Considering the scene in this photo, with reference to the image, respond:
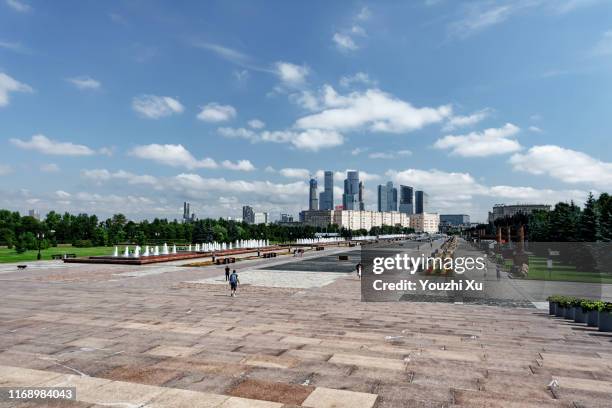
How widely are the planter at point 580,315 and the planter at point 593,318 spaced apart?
335mm

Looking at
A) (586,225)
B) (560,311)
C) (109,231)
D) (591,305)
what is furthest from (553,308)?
(109,231)

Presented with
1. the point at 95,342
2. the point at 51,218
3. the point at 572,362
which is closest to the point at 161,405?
the point at 95,342

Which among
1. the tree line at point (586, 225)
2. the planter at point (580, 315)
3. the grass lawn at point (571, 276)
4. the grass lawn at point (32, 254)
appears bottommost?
the grass lawn at point (571, 276)

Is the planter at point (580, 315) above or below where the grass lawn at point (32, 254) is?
above

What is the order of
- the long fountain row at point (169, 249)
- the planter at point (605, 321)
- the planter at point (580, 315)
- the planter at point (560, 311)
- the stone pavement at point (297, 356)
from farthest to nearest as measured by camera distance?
the long fountain row at point (169, 249)
the planter at point (560, 311)
the planter at point (580, 315)
the planter at point (605, 321)
the stone pavement at point (297, 356)

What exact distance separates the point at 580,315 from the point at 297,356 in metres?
13.3

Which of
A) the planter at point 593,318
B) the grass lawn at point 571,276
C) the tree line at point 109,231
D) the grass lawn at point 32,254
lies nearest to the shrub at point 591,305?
the planter at point 593,318

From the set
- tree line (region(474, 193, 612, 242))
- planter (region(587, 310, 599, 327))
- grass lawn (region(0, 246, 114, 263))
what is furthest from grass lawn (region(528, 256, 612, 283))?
grass lawn (region(0, 246, 114, 263))

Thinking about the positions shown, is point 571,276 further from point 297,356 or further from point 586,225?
point 297,356

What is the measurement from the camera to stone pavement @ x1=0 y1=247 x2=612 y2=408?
6945 millimetres

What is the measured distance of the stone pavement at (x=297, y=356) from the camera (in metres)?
6.95

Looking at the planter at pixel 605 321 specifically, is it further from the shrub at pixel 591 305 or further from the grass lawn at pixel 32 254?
the grass lawn at pixel 32 254

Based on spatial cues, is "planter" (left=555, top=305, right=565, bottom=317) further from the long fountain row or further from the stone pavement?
the long fountain row

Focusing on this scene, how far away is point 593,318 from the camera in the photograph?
49.9ft
